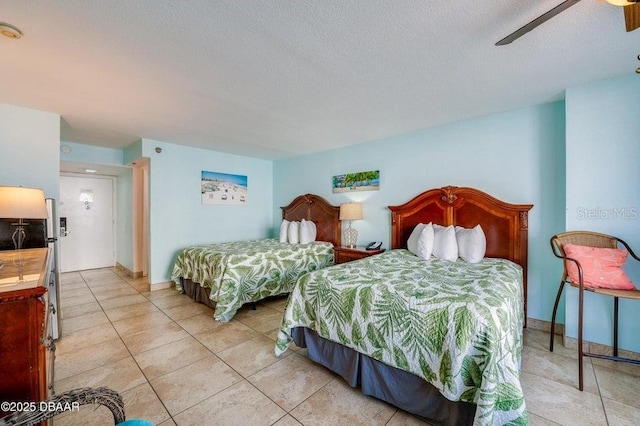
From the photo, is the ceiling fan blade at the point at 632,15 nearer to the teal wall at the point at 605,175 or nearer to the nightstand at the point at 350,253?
the teal wall at the point at 605,175

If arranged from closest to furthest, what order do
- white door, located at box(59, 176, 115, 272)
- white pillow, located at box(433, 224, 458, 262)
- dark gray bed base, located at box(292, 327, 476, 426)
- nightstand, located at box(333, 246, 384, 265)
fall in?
dark gray bed base, located at box(292, 327, 476, 426) < white pillow, located at box(433, 224, 458, 262) < nightstand, located at box(333, 246, 384, 265) < white door, located at box(59, 176, 115, 272)

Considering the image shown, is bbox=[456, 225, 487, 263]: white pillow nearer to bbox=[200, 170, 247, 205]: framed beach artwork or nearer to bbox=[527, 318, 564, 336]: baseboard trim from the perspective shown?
bbox=[527, 318, 564, 336]: baseboard trim

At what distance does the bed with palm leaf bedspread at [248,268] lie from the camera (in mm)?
3152

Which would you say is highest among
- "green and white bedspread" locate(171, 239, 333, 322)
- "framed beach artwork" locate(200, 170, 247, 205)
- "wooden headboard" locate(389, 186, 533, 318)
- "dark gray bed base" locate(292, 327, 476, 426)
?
"framed beach artwork" locate(200, 170, 247, 205)

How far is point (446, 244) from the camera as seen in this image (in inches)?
119

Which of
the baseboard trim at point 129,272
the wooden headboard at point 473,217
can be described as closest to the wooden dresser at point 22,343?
the wooden headboard at point 473,217

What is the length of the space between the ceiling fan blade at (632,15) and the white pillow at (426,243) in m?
2.17

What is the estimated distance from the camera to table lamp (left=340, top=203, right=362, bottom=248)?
4137 millimetres

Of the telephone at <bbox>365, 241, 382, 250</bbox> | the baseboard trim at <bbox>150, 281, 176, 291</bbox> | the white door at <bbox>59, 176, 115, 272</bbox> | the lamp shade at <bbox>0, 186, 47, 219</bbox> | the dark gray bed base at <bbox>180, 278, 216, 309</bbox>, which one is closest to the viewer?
the lamp shade at <bbox>0, 186, 47, 219</bbox>

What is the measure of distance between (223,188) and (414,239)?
3.56 metres

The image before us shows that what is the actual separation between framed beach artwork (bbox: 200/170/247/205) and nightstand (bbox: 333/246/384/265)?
7.60 feet

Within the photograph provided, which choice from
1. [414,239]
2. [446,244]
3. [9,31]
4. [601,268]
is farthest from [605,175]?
[9,31]

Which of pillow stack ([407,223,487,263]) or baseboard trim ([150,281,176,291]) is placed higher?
pillow stack ([407,223,487,263])

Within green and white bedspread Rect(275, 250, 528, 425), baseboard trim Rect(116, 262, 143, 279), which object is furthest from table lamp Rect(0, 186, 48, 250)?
baseboard trim Rect(116, 262, 143, 279)
